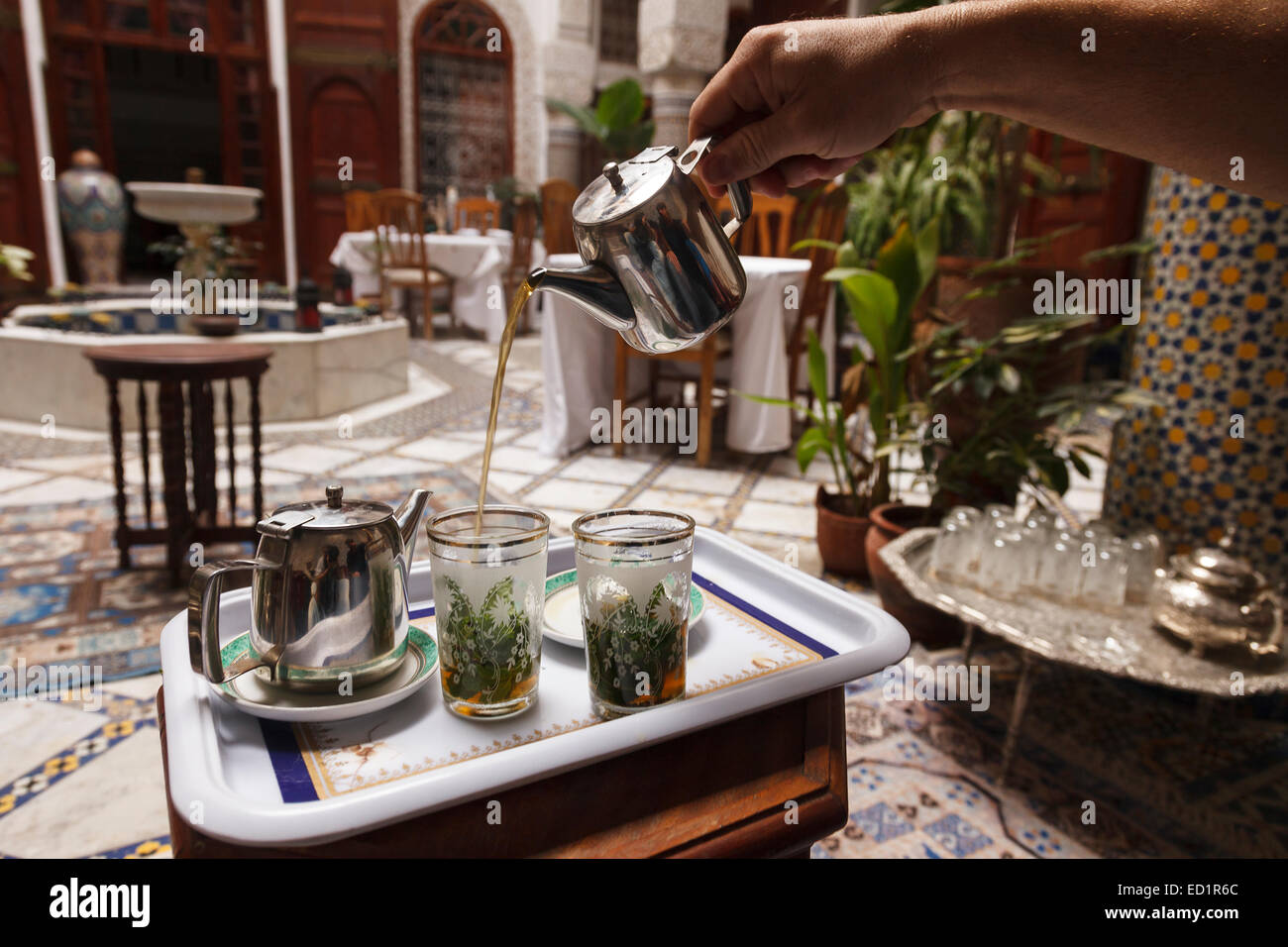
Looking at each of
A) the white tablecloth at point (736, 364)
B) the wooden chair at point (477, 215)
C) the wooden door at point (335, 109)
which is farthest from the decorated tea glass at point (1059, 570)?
the wooden door at point (335, 109)

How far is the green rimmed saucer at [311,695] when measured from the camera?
62 centimetres

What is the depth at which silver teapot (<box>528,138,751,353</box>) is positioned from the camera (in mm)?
649

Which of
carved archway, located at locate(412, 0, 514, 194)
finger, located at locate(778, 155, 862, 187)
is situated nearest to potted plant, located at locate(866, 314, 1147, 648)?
finger, located at locate(778, 155, 862, 187)

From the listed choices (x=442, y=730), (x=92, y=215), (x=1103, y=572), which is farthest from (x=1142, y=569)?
(x=92, y=215)

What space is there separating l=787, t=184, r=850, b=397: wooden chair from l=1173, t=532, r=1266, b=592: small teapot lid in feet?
6.22

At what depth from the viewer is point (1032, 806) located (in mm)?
1401

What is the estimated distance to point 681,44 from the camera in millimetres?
5277

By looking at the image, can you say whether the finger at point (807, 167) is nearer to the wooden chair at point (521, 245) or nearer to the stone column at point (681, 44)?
the stone column at point (681, 44)

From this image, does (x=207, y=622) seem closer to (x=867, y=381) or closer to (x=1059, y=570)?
(x=1059, y=570)

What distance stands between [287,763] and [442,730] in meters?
0.11

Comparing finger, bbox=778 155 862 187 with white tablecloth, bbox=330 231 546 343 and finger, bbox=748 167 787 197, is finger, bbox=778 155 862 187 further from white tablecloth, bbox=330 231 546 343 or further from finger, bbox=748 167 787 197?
white tablecloth, bbox=330 231 546 343

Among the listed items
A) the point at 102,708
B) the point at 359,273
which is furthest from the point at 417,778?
the point at 359,273

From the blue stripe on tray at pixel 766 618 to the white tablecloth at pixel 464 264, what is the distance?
546cm
